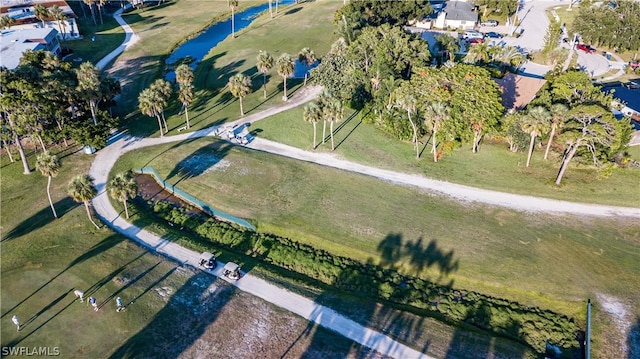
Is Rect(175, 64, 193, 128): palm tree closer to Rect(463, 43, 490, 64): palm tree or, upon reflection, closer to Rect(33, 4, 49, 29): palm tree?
Rect(33, 4, 49, 29): palm tree

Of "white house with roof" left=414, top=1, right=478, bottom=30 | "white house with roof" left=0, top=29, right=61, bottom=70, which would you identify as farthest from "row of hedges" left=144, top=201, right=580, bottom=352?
"white house with roof" left=414, top=1, right=478, bottom=30

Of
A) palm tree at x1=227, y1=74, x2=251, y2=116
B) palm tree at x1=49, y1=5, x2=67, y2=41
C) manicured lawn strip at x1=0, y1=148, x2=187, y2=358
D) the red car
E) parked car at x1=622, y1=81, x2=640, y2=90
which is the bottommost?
manicured lawn strip at x1=0, y1=148, x2=187, y2=358

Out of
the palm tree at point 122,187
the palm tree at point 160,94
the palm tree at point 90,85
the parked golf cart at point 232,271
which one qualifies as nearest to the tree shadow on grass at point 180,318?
the parked golf cart at point 232,271

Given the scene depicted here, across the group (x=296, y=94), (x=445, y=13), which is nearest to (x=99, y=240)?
(x=296, y=94)

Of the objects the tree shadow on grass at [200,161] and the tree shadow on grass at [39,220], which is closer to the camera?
the tree shadow on grass at [39,220]

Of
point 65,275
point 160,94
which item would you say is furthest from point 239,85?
point 65,275

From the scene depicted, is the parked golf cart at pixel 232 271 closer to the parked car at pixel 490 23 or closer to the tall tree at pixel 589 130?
the tall tree at pixel 589 130
